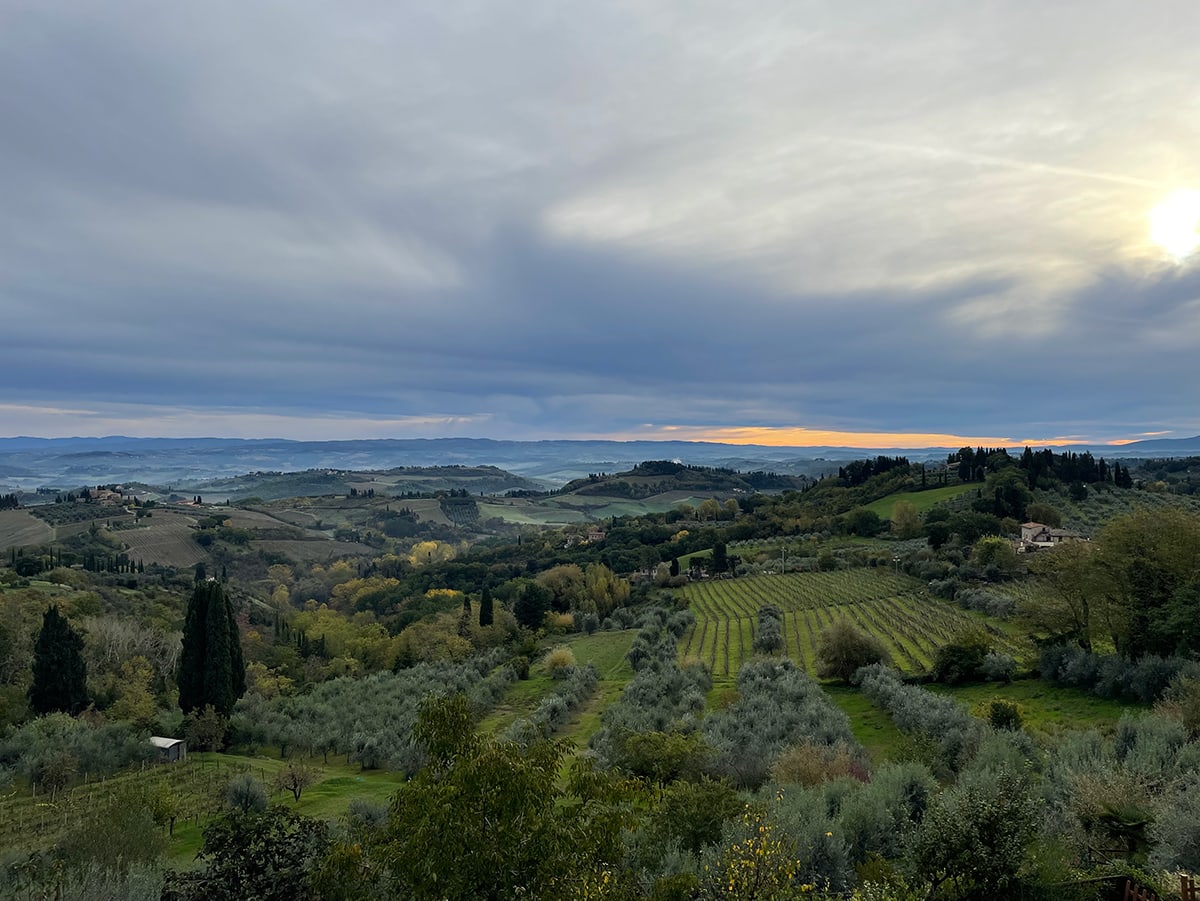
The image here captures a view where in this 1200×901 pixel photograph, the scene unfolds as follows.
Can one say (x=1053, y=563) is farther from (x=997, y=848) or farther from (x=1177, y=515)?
(x=997, y=848)

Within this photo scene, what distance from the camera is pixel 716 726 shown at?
1303 inches

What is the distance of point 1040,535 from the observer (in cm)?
9019

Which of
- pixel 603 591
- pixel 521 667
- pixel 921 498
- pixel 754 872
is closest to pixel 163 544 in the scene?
pixel 603 591

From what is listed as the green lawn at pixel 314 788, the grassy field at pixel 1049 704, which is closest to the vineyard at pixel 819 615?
the grassy field at pixel 1049 704

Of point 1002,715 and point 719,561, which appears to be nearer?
point 1002,715

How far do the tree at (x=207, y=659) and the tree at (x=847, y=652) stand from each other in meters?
45.7

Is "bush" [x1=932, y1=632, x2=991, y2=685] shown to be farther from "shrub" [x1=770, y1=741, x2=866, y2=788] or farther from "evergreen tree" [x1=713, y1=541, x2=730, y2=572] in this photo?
"evergreen tree" [x1=713, y1=541, x2=730, y2=572]

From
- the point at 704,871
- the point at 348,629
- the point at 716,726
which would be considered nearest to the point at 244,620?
the point at 348,629

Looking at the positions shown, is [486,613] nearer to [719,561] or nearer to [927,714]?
[719,561]

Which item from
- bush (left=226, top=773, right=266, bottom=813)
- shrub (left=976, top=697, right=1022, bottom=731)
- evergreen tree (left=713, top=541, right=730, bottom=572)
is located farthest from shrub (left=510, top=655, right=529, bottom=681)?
evergreen tree (left=713, top=541, right=730, bottom=572)

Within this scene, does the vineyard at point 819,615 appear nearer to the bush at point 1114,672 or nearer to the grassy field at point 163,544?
the bush at point 1114,672

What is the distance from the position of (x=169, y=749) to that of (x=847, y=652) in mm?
46377

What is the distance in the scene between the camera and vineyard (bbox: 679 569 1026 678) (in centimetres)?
5400

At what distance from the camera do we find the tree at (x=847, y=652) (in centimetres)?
4641
